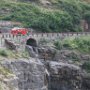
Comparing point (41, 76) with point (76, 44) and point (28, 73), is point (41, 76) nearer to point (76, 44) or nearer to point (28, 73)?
point (28, 73)

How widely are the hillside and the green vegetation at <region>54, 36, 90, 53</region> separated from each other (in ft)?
33.7

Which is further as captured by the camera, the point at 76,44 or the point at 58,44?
the point at 76,44

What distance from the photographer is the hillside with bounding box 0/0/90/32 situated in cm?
12925

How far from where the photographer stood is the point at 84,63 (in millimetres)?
112312

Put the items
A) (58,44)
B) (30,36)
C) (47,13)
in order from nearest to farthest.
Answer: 1. (30,36)
2. (58,44)
3. (47,13)

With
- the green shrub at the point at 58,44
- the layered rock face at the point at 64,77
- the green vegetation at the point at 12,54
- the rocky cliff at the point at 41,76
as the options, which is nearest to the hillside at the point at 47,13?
the green shrub at the point at 58,44

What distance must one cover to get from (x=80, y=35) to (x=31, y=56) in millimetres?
20299

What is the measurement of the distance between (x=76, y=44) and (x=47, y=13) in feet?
61.4

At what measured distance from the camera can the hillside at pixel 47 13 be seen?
129250mm

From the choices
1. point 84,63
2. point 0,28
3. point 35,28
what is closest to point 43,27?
point 35,28

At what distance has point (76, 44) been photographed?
4628 inches

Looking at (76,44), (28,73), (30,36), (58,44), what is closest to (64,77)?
(58,44)

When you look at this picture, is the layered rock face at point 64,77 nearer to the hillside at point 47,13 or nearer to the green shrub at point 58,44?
the green shrub at point 58,44

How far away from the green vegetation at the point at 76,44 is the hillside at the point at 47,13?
10282mm
